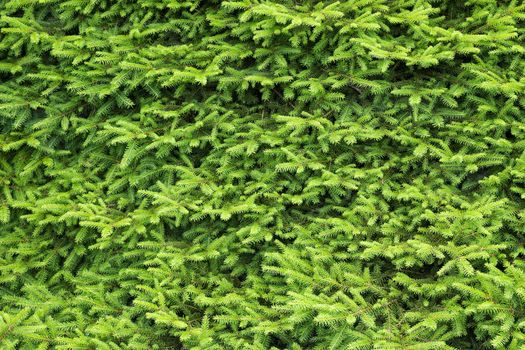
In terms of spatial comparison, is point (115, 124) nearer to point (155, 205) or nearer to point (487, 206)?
point (155, 205)

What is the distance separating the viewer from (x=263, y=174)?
10.4 feet

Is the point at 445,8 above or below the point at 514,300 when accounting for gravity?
above

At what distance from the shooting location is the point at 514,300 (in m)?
2.47

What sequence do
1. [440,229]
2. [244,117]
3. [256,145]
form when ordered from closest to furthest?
[440,229], [256,145], [244,117]

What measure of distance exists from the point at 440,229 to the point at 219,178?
141 centimetres

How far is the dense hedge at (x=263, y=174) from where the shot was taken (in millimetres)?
2736

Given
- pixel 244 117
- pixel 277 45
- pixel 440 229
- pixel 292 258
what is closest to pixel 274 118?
pixel 244 117

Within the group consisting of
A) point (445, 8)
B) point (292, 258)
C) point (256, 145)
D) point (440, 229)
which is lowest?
point (292, 258)

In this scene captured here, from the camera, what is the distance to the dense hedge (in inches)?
108

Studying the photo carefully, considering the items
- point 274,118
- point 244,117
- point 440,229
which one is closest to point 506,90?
point 440,229

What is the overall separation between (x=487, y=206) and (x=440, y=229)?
0.28m

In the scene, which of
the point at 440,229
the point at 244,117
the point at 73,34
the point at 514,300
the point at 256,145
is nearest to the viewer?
the point at 514,300

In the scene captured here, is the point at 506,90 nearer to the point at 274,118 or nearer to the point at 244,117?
the point at 274,118

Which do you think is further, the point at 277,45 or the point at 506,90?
the point at 277,45
